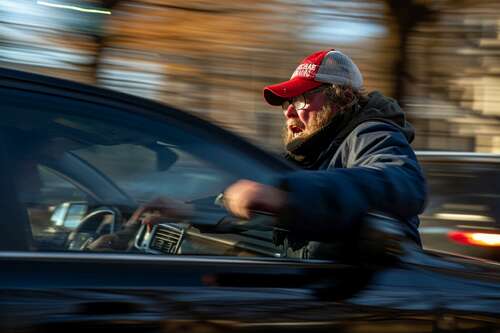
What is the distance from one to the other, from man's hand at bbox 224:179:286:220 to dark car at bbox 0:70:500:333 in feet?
0.12

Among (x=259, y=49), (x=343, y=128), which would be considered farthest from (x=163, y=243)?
(x=259, y=49)

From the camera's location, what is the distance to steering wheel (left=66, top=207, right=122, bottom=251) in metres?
2.37

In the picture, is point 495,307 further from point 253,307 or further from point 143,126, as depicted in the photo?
point 143,126

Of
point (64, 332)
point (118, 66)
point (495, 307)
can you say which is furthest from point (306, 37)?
point (64, 332)

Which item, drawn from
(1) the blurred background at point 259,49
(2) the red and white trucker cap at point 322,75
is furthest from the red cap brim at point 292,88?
(1) the blurred background at point 259,49

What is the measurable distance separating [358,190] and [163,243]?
52 cm

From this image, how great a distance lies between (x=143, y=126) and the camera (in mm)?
2445

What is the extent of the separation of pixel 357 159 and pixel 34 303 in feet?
4.12

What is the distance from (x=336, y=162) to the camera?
10.6 feet

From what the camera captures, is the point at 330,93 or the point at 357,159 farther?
the point at 330,93

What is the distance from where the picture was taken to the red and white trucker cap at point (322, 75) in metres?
3.42

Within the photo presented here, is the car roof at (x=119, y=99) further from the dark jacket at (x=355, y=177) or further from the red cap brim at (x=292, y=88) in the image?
the red cap brim at (x=292, y=88)

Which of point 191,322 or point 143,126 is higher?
point 143,126

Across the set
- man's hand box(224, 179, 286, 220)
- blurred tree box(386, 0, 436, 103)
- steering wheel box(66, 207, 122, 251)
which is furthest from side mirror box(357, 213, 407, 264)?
blurred tree box(386, 0, 436, 103)
